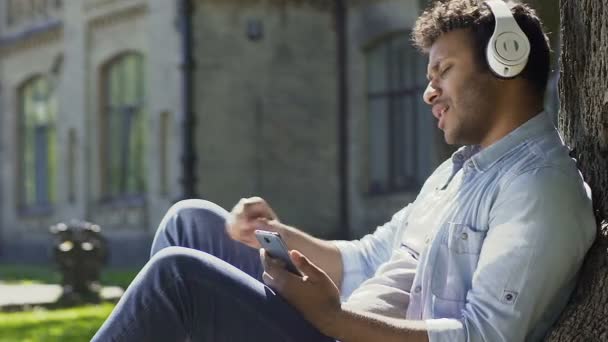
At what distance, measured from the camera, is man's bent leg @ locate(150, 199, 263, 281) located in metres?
3.86

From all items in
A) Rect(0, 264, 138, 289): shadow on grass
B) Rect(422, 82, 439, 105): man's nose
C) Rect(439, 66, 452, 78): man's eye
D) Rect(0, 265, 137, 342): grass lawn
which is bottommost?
Rect(0, 264, 138, 289): shadow on grass

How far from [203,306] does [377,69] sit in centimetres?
1513

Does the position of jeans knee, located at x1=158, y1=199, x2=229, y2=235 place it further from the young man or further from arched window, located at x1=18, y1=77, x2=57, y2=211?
arched window, located at x1=18, y1=77, x2=57, y2=211

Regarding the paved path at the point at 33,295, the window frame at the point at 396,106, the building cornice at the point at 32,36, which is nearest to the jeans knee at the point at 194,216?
the paved path at the point at 33,295

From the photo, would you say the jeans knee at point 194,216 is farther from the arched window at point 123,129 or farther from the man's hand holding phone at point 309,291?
the arched window at point 123,129

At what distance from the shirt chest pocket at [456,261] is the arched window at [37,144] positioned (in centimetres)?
2043

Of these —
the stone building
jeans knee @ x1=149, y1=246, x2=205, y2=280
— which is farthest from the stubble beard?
the stone building

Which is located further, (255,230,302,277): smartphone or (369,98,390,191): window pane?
(369,98,390,191): window pane

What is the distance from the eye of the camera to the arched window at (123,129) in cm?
2020

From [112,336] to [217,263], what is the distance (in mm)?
335

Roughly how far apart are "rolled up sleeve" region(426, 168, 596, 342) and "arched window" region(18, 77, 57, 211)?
2063 centimetres

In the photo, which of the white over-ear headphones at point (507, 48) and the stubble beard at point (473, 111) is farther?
the stubble beard at point (473, 111)

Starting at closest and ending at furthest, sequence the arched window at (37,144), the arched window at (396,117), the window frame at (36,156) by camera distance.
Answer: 1. the arched window at (396,117)
2. the window frame at (36,156)
3. the arched window at (37,144)

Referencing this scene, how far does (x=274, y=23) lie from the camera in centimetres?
1853
